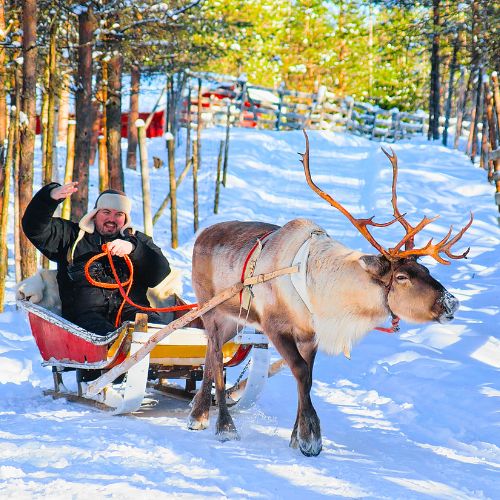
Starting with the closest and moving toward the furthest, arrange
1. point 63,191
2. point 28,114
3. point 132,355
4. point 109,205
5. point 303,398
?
point 303,398
point 132,355
point 63,191
point 109,205
point 28,114

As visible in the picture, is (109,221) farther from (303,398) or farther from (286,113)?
(286,113)

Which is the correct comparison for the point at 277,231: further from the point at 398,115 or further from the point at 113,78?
the point at 398,115

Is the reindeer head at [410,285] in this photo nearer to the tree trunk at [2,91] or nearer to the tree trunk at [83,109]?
the tree trunk at [2,91]

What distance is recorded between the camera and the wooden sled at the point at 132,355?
535cm

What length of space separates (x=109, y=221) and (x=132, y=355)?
145cm

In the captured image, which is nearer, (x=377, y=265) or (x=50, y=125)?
(x=377, y=265)

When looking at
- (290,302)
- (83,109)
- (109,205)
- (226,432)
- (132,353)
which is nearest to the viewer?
(290,302)

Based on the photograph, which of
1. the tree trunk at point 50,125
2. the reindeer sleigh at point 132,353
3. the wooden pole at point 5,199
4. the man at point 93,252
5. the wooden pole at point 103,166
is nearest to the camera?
the reindeer sleigh at point 132,353

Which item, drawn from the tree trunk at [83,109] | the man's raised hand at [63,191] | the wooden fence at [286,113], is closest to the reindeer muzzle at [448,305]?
the man's raised hand at [63,191]

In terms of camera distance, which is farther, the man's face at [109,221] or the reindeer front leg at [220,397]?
the man's face at [109,221]

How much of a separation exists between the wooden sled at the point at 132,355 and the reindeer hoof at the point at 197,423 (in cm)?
33

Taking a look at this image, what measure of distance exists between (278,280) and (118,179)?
1089 centimetres

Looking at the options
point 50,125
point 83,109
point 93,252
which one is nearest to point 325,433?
point 93,252

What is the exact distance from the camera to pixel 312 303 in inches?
192
